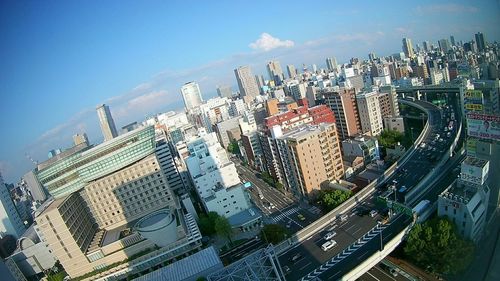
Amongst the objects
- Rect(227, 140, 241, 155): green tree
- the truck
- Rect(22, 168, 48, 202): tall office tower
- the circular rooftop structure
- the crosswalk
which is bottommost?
the crosswalk

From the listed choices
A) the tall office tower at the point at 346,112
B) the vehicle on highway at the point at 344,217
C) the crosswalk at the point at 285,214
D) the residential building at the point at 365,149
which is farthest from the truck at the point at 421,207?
the tall office tower at the point at 346,112

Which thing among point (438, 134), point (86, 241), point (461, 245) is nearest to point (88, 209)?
point (86, 241)

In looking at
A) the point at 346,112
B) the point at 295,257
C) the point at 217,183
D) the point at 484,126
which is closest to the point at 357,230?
the point at 295,257

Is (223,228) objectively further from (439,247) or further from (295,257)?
(439,247)

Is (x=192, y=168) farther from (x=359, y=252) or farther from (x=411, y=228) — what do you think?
(x=411, y=228)

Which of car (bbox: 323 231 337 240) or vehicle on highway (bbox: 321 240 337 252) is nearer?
vehicle on highway (bbox: 321 240 337 252)

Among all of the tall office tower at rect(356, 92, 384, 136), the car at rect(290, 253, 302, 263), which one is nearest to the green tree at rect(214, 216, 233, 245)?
the car at rect(290, 253, 302, 263)

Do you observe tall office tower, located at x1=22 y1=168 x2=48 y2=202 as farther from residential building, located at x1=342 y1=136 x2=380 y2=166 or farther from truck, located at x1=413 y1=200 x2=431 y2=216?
truck, located at x1=413 y1=200 x2=431 y2=216

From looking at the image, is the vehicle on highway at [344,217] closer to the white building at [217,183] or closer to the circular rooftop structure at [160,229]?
the white building at [217,183]
